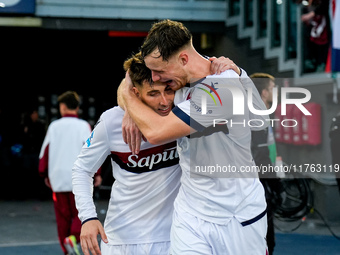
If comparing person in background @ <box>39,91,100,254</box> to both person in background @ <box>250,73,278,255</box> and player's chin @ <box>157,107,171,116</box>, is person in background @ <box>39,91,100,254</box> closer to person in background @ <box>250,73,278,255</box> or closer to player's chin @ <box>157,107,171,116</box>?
person in background @ <box>250,73,278,255</box>

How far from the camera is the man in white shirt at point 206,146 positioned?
323 cm

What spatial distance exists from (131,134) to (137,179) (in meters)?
0.42

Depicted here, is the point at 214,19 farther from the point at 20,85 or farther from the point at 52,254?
the point at 52,254

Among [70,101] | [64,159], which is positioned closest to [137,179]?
[64,159]

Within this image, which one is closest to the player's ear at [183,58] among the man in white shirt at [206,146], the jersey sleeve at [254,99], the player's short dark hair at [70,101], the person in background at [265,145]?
the man in white shirt at [206,146]

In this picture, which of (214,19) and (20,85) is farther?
(20,85)

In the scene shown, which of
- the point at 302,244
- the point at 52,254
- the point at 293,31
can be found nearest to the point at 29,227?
the point at 52,254

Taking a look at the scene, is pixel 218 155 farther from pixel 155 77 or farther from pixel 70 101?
pixel 70 101

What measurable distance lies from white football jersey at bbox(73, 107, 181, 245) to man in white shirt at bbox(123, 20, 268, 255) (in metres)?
0.50

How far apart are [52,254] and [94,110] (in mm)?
10413

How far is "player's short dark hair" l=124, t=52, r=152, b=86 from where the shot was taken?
145 inches

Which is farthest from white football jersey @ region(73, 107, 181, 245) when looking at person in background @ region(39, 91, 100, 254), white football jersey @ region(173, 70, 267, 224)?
person in background @ region(39, 91, 100, 254)

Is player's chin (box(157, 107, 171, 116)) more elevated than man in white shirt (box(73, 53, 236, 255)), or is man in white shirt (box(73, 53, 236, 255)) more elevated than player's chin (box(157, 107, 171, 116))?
player's chin (box(157, 107, 171, 116))

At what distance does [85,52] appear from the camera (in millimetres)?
18453
